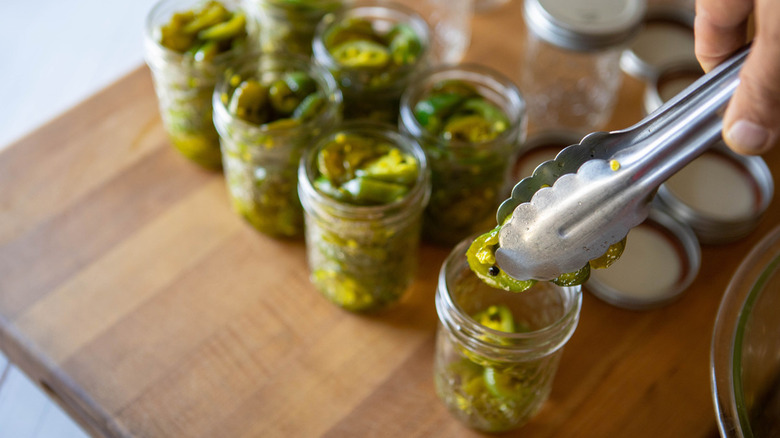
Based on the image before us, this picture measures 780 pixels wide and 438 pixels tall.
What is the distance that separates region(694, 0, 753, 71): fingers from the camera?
1.93ft

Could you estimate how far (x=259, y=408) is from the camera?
0.83 metres

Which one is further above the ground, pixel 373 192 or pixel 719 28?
pixel 719 28

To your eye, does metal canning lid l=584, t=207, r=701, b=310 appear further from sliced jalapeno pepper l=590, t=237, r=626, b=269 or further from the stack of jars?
sliced jalapeno pepper l=590, t=237, r=626, b=269

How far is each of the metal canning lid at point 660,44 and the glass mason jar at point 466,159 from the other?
12.6 inches

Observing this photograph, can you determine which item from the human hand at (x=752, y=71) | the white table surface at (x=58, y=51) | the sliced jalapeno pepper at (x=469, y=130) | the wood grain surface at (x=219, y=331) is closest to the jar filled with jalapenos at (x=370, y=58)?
the sliced jalapeno pepper at (x=469, y=130)

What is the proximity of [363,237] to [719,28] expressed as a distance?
0.41m

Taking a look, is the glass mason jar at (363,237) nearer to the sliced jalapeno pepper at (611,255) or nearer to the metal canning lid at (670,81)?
the sliced jalapeno pepper at (611,255)

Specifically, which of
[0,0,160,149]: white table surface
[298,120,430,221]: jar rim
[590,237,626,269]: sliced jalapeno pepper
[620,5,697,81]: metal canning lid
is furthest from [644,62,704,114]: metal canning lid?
[0,0,160,149]: white table surface

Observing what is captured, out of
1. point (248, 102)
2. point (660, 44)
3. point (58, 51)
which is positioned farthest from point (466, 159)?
point (58, 51)

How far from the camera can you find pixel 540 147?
1096mm

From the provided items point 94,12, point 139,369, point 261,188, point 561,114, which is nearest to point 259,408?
point 139,369

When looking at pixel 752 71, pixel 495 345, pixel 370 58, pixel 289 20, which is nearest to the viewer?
pixel 752 71

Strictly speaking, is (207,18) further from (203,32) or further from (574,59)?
(574,59)

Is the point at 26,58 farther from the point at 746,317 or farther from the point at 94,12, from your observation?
the point at 746,317
